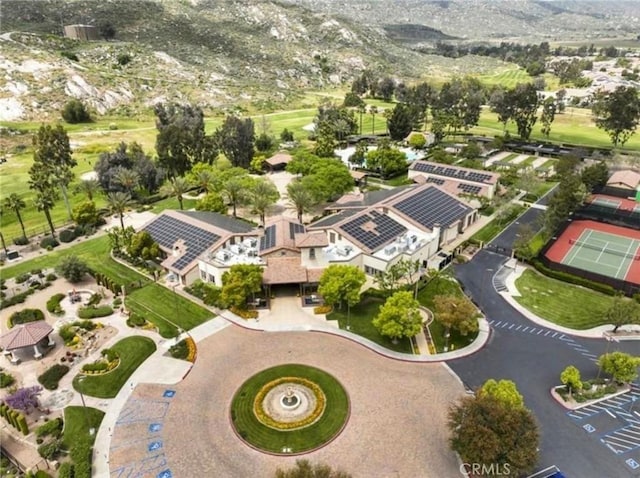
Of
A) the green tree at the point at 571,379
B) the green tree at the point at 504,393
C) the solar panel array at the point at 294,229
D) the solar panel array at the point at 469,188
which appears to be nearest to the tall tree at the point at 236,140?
the solar panel array at the point at 294,229

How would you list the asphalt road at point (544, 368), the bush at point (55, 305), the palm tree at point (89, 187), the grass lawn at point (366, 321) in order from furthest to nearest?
1. the palm tree at point (89, 187)
2. the bush at point (55, 305)
3. the grass lawn at point (366, 321)
4. the asphalt road at point (544, 368)

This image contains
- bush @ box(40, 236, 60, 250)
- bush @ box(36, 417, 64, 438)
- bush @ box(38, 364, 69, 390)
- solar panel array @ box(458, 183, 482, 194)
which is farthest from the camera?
solar panel array @ box(458, 183, 482, 194)

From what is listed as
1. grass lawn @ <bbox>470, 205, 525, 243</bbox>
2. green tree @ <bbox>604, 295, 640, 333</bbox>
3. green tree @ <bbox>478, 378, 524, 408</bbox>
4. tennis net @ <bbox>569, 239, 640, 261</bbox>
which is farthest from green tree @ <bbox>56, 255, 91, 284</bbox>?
tennis net @ <bbox>569, 239, 640, 261</bbox>

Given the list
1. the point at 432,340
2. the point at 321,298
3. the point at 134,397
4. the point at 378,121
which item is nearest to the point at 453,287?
the point at 432,340

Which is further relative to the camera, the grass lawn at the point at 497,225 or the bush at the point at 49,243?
the grass lawn at the point at 497,225

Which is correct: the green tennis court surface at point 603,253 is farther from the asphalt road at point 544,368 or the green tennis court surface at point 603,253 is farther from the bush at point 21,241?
the bush at point 21,241

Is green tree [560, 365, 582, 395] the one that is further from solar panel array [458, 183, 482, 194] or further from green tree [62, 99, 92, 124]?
green tree [62, 99, 92, 124]

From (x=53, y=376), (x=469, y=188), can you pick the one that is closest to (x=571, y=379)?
(x=53, y=376)
